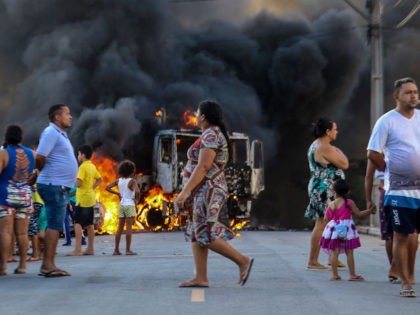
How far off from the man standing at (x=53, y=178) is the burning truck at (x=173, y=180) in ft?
56.3

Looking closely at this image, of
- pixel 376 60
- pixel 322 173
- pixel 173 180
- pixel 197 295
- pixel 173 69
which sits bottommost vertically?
pixel 197 295

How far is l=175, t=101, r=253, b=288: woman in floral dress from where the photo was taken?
28.9 feet

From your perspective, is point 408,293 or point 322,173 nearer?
point 408,293

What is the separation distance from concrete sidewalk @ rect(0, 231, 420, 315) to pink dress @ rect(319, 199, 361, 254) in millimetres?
370

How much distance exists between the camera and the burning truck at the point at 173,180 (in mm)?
28266

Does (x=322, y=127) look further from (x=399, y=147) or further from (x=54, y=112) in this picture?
(x=54, y=112)

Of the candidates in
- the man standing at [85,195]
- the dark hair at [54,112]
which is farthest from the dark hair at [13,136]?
the man standing at [85,195]

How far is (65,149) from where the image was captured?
10.7 m

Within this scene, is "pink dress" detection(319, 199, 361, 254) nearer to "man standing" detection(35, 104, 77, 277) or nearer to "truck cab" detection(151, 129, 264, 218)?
"man standing" detection(35, 104, 77, 277)

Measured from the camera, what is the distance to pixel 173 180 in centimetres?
2812

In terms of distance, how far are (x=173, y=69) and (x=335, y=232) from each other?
3014cm

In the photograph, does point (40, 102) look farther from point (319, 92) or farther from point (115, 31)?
point (319, 92)

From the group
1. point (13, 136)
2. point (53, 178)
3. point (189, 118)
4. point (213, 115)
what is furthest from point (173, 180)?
point (213, 115)

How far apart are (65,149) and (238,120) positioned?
27.9 meters
